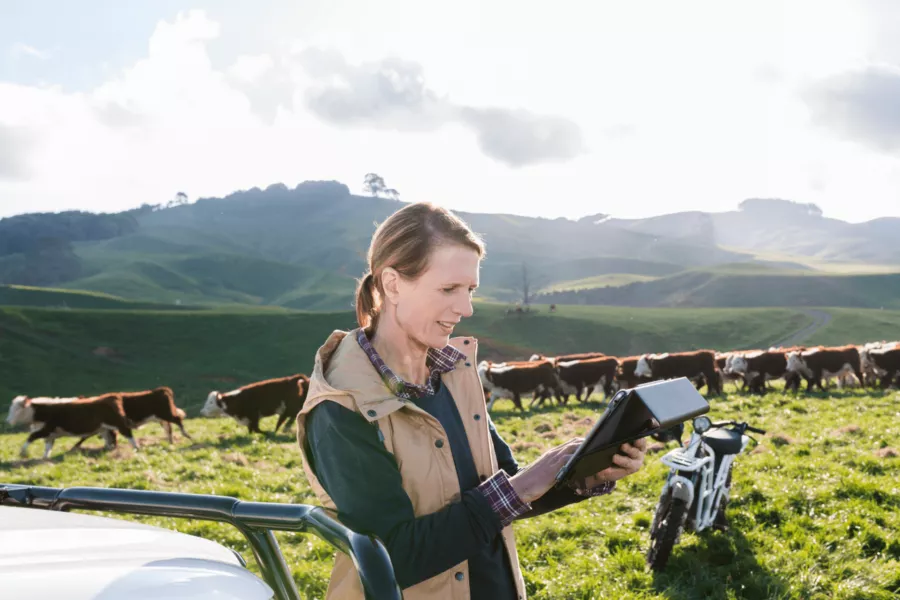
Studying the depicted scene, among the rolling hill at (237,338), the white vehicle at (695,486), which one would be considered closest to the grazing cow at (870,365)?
the white vehicle at (695,486)

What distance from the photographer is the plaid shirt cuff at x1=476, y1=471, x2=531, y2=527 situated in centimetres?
221

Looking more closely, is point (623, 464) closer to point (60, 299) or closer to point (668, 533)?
point (668, 533)

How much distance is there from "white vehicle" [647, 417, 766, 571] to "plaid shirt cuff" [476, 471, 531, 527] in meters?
4.36

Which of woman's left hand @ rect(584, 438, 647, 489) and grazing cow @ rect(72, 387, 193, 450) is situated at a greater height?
woman's left hand @ rect(584, 438, 647, 489)

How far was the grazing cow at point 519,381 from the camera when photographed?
66.2 feet

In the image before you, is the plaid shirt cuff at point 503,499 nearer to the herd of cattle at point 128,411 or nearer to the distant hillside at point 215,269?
the herd of cattle at point 128,411

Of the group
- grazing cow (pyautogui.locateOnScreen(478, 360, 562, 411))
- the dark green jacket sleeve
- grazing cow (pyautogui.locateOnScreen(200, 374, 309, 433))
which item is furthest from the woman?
grazing cow (pyautogui.locateOnScreen(478, 360, 562, 411))

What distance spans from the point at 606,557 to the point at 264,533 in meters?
5.84

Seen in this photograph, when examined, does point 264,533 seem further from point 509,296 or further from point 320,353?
point 509,296

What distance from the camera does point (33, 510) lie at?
1911 mm

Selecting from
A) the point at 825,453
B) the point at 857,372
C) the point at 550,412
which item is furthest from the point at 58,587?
the point at 857,372

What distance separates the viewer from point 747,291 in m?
117

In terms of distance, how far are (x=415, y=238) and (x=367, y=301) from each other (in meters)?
0.54

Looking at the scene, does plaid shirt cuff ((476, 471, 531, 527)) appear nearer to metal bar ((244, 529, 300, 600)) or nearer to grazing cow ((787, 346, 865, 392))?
metal bar ((244, 529, 300, 600))
